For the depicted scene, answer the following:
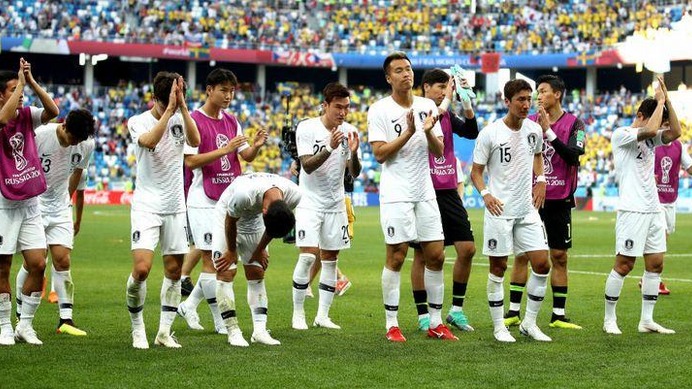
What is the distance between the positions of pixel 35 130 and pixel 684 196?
43668 millimetres

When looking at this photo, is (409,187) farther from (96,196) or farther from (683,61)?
(683,61)

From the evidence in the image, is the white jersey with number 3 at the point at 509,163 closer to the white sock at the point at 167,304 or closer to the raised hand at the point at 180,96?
the raised hand at the point at 180,96

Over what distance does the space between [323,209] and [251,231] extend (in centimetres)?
203

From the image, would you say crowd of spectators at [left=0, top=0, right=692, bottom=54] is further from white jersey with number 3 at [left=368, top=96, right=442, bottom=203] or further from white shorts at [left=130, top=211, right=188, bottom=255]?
white shorts at [left=130, top=211, right=188, bottom=255]

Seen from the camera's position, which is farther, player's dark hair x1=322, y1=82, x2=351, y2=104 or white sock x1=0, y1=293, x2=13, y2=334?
player's dark hair x1=322, y1=82, x2=351, y2=104

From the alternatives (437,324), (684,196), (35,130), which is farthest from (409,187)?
(684,196)

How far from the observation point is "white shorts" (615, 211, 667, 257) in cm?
1132

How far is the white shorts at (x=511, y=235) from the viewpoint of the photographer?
10.8m

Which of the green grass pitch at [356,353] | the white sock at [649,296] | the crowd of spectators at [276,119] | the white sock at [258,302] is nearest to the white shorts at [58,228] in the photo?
the green grass pitch at [356,353]

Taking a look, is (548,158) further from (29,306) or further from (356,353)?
(29,306)

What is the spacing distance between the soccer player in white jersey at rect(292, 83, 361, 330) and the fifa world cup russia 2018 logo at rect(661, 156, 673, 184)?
381 cm

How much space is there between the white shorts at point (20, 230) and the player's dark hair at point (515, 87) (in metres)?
4.69

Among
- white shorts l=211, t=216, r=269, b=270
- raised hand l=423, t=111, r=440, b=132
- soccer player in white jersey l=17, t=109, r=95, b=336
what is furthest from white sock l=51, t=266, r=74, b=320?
raised hand l=423, t=111, r=440, b=132

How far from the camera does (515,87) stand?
424 inches
